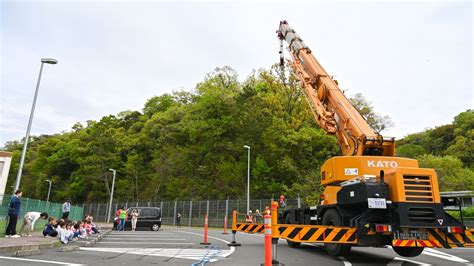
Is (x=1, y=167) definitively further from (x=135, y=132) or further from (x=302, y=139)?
(x=302, y=139)

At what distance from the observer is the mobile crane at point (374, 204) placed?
25.5ft

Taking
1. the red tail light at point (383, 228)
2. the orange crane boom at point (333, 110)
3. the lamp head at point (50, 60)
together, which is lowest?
the red tail light at point (383, 228)

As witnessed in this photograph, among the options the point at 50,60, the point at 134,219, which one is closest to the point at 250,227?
the point at 50,60

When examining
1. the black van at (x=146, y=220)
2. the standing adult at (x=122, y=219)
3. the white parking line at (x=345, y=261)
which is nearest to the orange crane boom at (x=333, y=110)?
the white parking line at (x=345, y=261)

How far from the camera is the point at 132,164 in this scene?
56.4 m

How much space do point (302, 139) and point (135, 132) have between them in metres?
42.1

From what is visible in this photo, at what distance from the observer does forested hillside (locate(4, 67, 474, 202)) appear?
3591 cm

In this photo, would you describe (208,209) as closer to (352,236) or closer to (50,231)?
(50,231)

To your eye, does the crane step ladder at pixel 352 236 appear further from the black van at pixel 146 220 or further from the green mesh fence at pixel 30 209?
the black van at pixel 146 220

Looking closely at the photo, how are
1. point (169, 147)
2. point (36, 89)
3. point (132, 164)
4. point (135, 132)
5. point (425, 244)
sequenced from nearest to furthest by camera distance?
1. point (425, 244)
2. point (36, 89)
3. point (169, 147)
4. point (132, 164)
5. point (135, 132)

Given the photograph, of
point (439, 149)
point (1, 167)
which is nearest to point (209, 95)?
point (1, 167)

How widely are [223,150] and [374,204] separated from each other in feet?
114

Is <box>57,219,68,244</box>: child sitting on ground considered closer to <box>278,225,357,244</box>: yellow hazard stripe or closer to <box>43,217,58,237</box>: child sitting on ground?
<box>43,217,58,237</box>: child sitting on ground

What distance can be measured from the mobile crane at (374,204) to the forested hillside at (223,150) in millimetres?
18956
